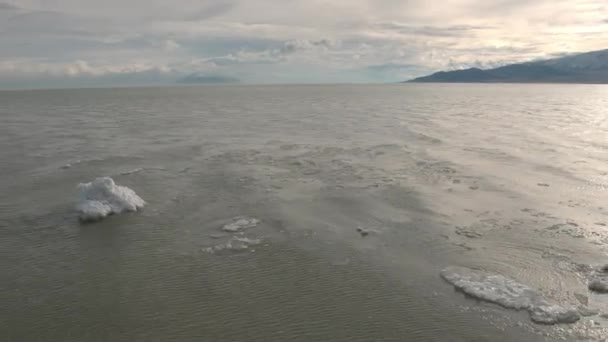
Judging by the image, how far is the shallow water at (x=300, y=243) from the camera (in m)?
8.77

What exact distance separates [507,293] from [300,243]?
535 centimetres

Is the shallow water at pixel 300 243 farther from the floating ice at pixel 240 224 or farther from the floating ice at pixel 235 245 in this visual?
the floating ice at pixel 240 224

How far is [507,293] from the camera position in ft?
32.2

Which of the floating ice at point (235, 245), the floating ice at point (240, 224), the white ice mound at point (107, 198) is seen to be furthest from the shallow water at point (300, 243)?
the white ice mound at point (107, 198)

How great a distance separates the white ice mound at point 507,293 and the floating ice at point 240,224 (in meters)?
5.96

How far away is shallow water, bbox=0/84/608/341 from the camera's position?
877 cm

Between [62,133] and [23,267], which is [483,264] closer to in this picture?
[23,267]

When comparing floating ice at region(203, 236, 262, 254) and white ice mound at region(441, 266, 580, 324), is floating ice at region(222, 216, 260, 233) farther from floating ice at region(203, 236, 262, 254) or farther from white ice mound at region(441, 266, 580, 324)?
white ice mound at region(441, 266, 580, 324)

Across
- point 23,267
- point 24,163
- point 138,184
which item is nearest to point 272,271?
point 23,267

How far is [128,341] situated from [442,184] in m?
14.0

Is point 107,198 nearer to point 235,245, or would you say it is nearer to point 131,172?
point 235,245

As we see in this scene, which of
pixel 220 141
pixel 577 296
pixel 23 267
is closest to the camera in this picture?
pixel 577 296

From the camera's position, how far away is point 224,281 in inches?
409

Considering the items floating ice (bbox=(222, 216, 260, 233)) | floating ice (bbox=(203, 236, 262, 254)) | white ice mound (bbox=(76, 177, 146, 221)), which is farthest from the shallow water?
white ice mound (bbox=(76, 177, 146, 221))
